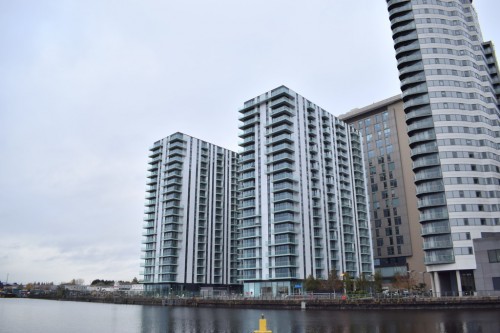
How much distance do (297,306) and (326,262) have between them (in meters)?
36.2

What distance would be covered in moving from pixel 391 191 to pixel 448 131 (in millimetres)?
53535

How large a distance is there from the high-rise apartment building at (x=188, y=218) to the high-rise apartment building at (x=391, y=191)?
56408mm

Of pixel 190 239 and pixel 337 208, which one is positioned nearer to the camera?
pixel 337 208

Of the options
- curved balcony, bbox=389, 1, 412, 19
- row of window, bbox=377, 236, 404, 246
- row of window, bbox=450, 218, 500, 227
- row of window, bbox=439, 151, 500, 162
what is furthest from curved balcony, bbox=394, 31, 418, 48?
row of window, bbox=377, 236, 404, 246

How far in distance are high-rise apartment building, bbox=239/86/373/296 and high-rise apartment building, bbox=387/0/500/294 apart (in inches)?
1208

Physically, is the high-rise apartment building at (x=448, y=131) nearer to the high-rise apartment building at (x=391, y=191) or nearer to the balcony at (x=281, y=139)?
the balcony at (x=281, y=139)

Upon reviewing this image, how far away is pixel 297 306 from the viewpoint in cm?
8981

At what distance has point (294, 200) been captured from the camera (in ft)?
398

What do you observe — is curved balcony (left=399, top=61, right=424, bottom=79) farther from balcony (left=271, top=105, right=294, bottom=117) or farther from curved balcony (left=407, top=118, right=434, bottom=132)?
balcony (left=271, top=105, right=294, bottom=117)

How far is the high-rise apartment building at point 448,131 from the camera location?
95.9 metres

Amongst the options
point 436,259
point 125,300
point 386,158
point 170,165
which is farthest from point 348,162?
point 125,300

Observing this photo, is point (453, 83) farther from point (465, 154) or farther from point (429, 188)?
point (429, 188)

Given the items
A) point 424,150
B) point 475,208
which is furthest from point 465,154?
point 475,208

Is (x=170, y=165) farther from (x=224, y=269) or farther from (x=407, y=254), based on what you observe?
(x=407, y=254)
